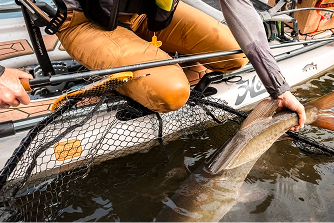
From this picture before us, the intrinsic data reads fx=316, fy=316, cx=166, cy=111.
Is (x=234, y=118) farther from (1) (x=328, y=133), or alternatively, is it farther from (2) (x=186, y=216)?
(2) (x=186, y=216)

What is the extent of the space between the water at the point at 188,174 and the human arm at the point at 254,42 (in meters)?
0.80

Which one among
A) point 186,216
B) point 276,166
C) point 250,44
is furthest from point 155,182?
point 250,44

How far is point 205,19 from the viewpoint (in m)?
2.83

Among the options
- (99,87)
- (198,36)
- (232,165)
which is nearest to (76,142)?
(99,87)

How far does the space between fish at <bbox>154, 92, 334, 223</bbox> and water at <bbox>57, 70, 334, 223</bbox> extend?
0.09 meters

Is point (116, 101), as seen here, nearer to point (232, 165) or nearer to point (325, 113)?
point (232, 165)

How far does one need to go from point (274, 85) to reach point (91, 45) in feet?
4.26

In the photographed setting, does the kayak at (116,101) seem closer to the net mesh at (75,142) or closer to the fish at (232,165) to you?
the net mesh at (75,142)

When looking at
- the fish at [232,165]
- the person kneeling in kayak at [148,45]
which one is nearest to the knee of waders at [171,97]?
the person kneeling in kayak at [148,45]

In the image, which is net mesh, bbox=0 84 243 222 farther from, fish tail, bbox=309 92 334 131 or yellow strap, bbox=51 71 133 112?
fish tail, bbox=309 92 334 131

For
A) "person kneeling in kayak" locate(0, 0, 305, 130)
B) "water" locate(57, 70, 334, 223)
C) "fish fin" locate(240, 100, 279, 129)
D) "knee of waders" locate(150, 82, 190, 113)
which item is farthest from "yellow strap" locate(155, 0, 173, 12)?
"water" locate(57, 70, 334, 223)

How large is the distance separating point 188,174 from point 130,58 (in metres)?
1.03

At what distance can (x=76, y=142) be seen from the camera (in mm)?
2326

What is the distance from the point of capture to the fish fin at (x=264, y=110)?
2.23 m
